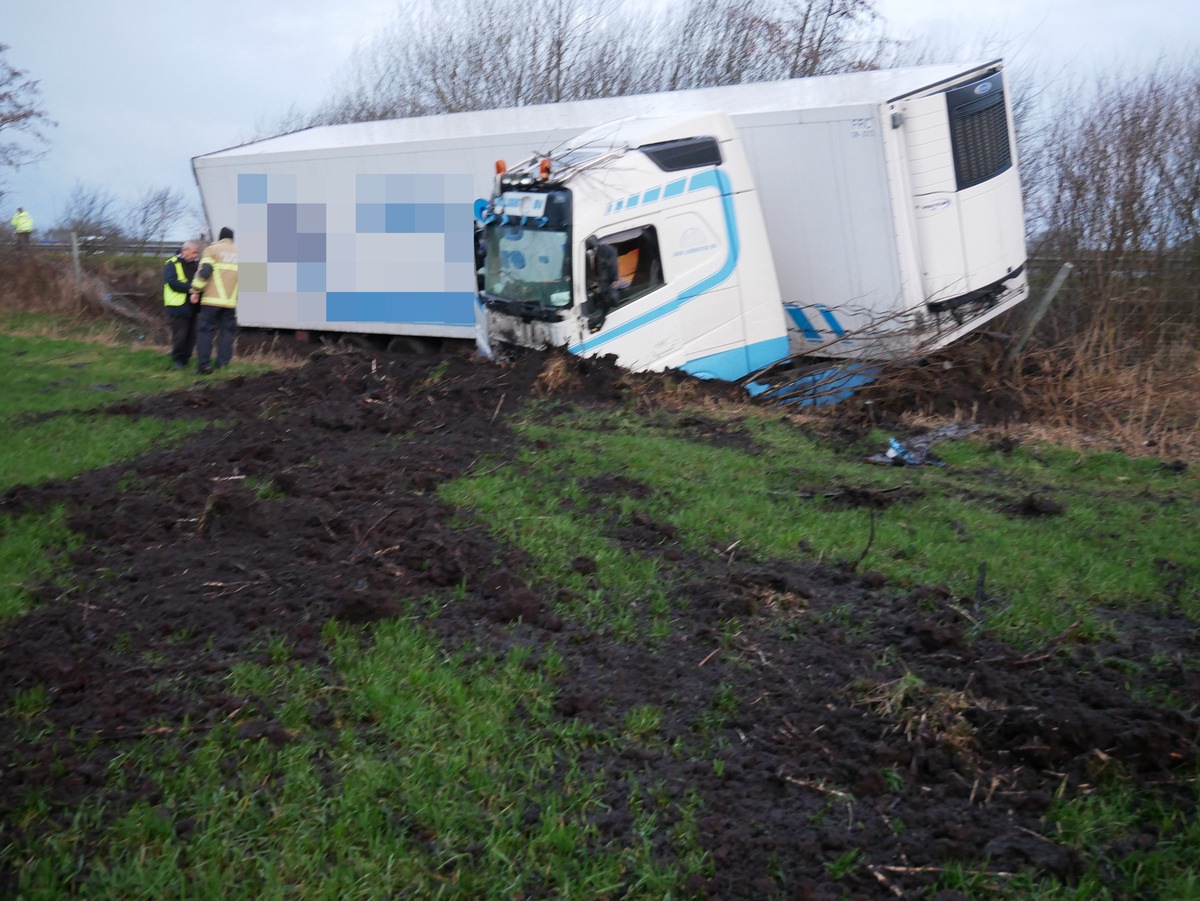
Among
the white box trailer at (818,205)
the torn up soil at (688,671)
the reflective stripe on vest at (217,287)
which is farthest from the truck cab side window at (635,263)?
the reflective stripe on vest at (217,287)

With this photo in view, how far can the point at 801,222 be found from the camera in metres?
11.7

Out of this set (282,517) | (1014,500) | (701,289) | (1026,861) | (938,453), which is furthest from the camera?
(701,289)

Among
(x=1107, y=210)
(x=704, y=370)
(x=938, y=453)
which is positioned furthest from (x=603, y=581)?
(x=1107, y=210)

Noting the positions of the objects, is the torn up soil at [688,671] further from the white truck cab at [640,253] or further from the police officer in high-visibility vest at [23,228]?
the police officer in high-visibility vest at [23,228]

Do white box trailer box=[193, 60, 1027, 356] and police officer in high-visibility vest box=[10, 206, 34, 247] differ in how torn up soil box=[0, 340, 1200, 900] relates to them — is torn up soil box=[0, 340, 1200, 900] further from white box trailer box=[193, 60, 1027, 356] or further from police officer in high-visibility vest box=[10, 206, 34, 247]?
police officer in high-visibility vest box=[10, 206, 34, 247]

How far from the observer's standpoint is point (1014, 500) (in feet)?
23.7

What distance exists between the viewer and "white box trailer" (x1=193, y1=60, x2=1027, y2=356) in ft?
35.9

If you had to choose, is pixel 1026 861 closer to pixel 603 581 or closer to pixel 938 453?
pixel 603 581

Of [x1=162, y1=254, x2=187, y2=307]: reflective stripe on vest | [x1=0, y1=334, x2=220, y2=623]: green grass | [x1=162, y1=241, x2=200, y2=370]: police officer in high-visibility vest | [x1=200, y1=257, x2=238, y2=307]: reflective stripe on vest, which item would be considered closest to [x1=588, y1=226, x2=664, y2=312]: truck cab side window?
[x1=0, y1=334, x2=220, y2=623]: green grass

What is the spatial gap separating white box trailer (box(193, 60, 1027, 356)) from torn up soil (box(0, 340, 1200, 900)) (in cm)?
542

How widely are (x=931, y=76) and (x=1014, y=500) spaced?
5.96 meters

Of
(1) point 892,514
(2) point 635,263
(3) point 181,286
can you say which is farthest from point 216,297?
Answer: (1) point 892,514

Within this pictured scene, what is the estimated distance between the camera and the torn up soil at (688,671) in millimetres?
3566

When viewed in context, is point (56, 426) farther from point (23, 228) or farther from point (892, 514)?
point (23, 228)
